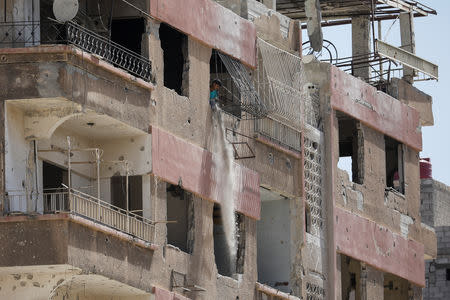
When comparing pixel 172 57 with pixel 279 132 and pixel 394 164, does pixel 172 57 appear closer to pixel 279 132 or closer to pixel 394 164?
pixel 279 132

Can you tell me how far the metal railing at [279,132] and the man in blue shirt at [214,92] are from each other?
148cm

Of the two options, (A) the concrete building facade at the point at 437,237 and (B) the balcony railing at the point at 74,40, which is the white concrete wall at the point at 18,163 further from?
(A) the concrete building facade at the point at 437,237

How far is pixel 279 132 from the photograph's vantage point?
36.9 meters

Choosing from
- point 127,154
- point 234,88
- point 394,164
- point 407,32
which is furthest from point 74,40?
point 407,32

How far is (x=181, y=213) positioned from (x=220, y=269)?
5.10ft

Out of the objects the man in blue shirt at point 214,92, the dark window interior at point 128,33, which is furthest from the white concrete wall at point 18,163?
the man in blue shirt at point 214,92

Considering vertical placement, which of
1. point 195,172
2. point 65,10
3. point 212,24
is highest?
point 212,24

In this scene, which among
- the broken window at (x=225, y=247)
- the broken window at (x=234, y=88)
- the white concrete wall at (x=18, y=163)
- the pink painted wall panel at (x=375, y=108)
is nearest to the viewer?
the white concrete wall at (x=18, y=163)

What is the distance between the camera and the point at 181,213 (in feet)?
112

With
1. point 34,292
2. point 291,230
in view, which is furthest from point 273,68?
point 34,292

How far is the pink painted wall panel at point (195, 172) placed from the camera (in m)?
32.4

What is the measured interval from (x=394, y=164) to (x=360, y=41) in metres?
2.95

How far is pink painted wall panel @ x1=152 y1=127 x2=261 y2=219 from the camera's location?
32438 millimetres

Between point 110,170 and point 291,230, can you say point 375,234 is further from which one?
point 110,170
